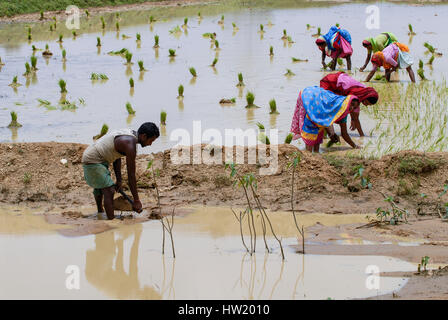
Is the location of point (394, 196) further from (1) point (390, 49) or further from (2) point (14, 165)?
(1) point (390, 49)

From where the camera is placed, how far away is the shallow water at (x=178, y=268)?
432cm

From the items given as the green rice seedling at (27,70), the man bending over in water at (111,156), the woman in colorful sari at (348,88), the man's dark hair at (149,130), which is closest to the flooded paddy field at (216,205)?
the man bending over in water at (111,156)

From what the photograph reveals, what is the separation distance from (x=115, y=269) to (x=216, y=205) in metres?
1.55

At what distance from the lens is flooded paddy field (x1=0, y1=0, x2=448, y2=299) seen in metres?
4.48

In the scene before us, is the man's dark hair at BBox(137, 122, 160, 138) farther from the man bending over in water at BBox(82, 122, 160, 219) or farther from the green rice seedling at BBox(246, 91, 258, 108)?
the green rice seedling at BBox(246, 91, 258, 108)

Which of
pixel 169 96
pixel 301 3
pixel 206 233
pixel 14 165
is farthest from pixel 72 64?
pixel 301 3

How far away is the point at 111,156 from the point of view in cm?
566

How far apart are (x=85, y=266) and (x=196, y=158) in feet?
7.43

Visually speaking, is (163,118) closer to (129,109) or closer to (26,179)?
(129,109)

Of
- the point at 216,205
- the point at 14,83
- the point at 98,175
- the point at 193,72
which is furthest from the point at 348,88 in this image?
the point at 14,83

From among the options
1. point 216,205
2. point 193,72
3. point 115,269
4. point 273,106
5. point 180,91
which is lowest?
point 115,269

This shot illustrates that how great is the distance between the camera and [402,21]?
21.7 metres

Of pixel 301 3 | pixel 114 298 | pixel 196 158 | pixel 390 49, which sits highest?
pixel 301 3

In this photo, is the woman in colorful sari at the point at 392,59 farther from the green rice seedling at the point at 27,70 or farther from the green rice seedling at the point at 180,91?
the green rice seedling at the point at 27,70
